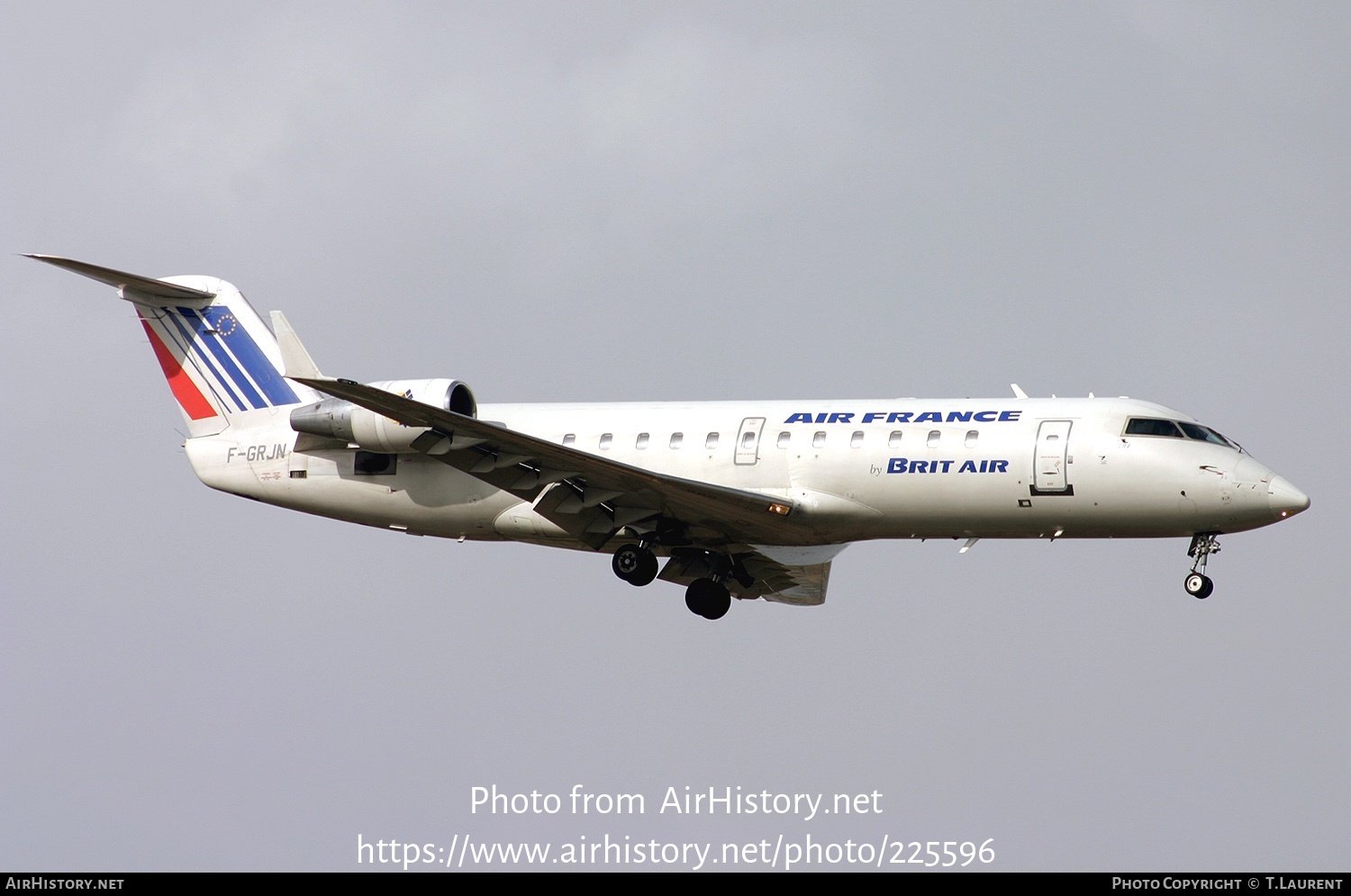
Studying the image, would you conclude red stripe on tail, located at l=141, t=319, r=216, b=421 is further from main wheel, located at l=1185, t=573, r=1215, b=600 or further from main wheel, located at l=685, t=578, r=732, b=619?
main wheel, located at l=1185, t=573, r=1215, b=600

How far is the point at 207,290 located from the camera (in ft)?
101

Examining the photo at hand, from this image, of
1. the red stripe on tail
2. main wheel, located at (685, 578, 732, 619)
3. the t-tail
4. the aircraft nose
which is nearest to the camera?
the aircraft nose

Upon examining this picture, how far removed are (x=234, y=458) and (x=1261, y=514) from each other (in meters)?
16.6

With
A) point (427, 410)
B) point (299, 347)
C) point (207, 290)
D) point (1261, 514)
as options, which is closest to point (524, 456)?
point (427, 410)

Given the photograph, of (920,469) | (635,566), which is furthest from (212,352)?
(920,469)

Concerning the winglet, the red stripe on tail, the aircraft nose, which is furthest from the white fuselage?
the red stripe on tail

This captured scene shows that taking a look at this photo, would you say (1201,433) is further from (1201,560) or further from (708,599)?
(708,599)

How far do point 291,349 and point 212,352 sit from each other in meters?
4.25

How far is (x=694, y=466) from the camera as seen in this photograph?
1072 inches

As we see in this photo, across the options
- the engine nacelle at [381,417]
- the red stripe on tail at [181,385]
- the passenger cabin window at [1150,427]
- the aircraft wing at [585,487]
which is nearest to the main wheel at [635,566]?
the aircraft wing at [585,487]

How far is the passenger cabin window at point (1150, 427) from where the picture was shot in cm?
2558

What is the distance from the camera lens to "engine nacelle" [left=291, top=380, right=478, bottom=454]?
27031mm

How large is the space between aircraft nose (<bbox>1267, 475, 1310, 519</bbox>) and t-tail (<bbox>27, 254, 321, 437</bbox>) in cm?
1572

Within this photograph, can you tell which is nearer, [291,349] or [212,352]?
[291,349]
